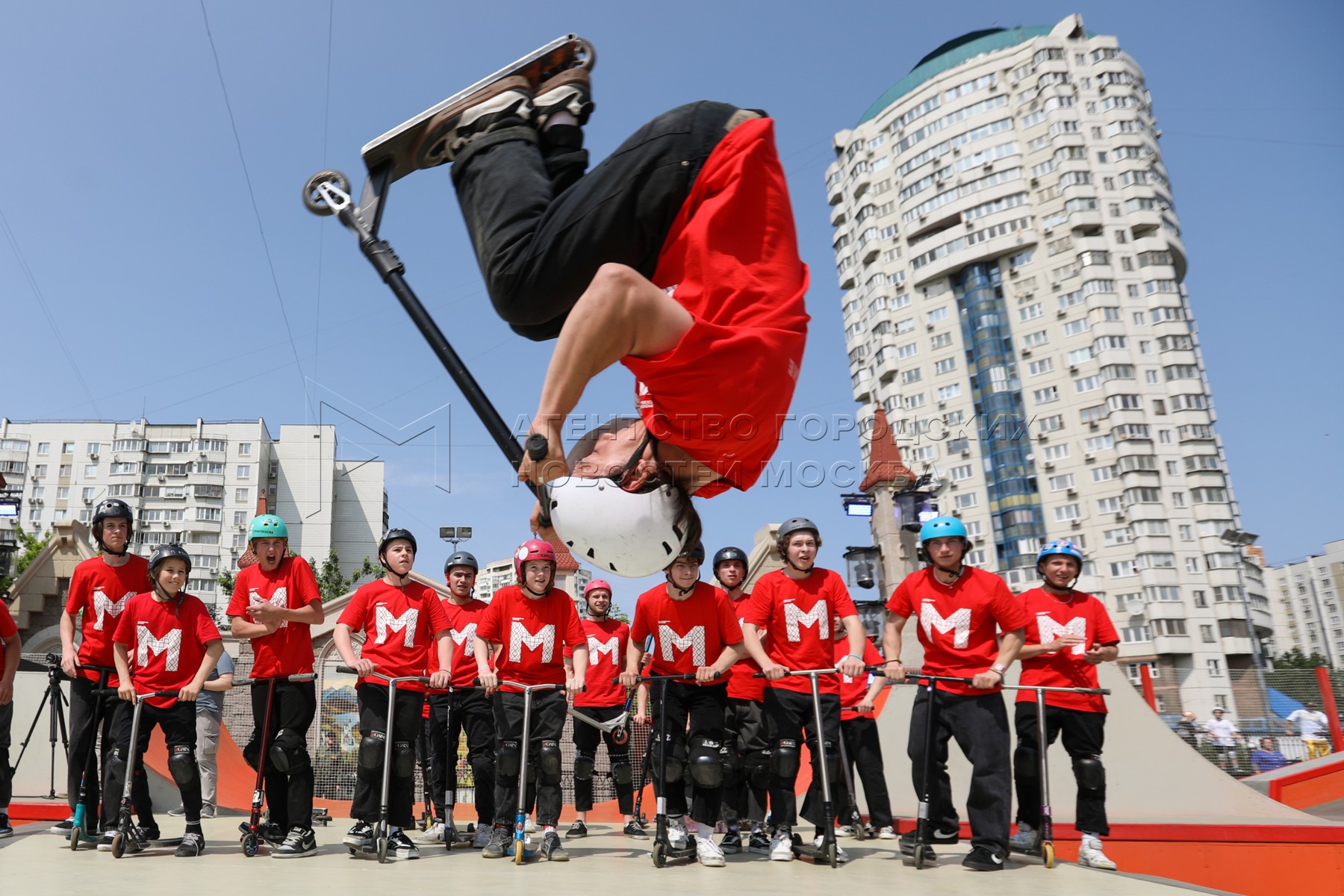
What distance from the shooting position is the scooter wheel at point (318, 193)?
1843mm

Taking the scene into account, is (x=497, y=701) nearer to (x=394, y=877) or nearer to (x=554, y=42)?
(x=394, y=877)

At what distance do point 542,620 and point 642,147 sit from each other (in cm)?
578

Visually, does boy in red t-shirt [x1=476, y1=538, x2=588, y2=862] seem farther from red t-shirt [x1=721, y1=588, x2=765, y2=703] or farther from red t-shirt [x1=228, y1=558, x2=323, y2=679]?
red t-shirt [x1=721, y1=588, x2=765, y2=703]

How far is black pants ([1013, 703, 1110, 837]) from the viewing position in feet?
21.7

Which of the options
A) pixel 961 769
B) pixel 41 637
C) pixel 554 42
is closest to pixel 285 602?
pixel 554 42

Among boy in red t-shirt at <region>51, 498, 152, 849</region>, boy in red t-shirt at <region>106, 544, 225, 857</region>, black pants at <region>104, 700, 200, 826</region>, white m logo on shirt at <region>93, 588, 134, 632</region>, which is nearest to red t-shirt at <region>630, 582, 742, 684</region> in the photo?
boy in red t-shirt at <region>106, 544, 225, 857</region>

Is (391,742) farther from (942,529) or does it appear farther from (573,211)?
(573,211)

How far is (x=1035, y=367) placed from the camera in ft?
185

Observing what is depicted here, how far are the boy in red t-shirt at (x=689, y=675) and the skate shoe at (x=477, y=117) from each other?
16.1 ft

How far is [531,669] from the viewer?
680cm

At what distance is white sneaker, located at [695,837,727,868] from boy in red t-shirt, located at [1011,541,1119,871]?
225 centimetres

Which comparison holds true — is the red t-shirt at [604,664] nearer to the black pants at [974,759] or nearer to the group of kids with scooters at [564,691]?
the group of kids with scooters at [564,691]

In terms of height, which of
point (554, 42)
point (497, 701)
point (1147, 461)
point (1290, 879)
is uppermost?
point (1147, 461)

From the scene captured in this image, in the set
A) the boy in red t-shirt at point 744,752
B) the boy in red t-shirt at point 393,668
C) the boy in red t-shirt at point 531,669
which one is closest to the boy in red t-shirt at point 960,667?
the boy in red t-shirt at point 744,752
